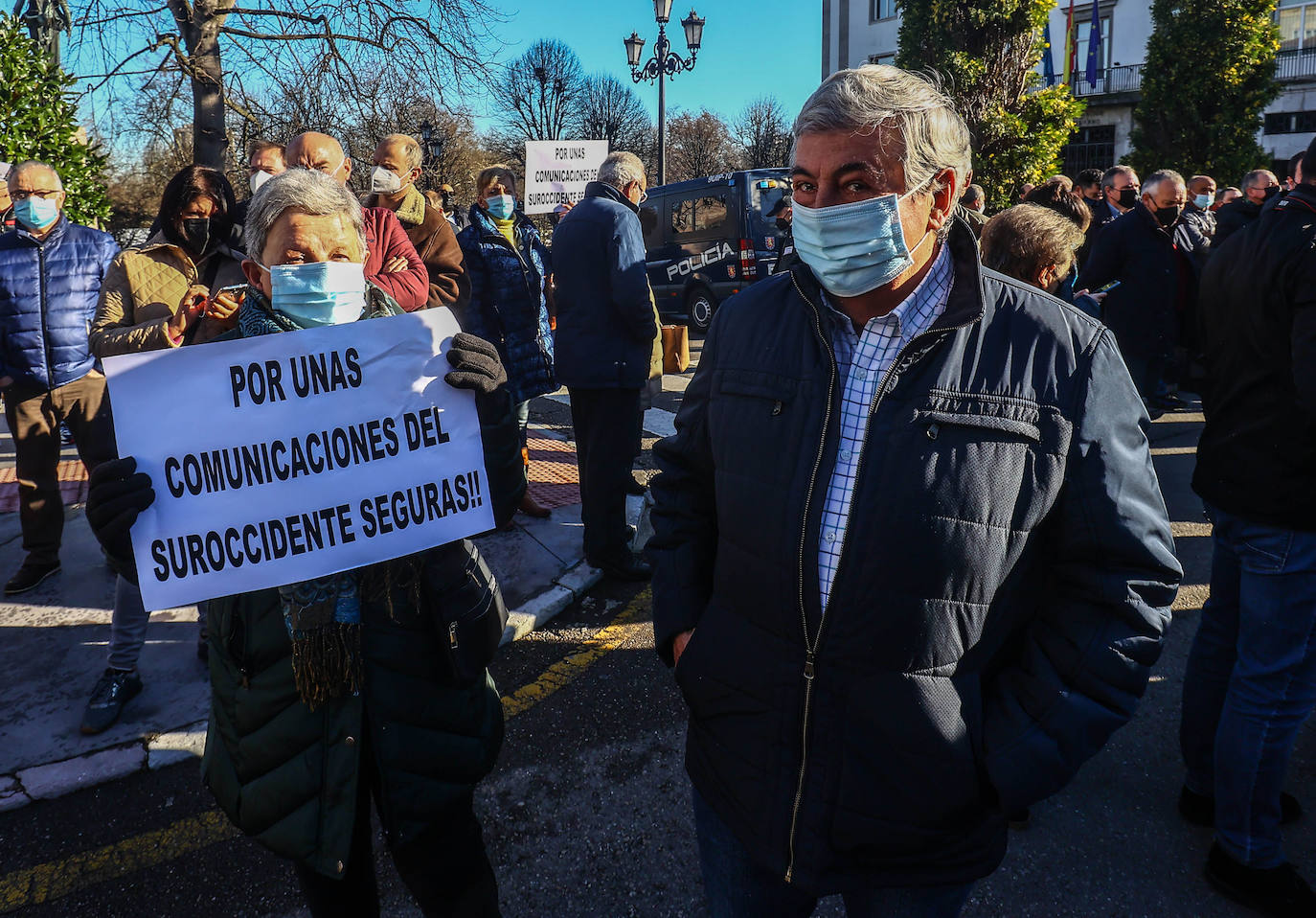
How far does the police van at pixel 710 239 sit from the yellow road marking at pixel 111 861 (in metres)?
10.7

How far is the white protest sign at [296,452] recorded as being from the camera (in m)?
1.74

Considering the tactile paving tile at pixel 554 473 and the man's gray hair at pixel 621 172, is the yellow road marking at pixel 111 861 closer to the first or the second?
the tactile paving tile at pixel 554 473

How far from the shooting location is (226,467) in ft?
5.89

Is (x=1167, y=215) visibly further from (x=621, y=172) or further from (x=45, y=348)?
(x=45, y=348)

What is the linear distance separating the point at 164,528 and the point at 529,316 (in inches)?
155

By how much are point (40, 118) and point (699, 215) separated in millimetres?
9100

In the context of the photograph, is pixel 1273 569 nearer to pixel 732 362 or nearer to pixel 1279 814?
pixel 1279 814

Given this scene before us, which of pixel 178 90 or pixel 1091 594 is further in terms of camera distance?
pixel 178 90

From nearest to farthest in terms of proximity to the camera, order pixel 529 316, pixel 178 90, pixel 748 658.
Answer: pixel 748 658 → pixel 529 316 → pixel 178 90

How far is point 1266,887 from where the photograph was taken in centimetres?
246

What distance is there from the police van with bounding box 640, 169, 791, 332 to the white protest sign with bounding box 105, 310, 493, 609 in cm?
1111

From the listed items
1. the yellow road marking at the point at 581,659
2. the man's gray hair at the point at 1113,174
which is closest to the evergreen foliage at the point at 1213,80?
the man's gray hair at the point at 1113,174

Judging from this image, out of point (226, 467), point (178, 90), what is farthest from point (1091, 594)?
point (178, 90)

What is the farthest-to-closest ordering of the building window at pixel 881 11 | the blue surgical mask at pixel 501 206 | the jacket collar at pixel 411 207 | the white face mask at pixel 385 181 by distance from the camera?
the building window at pixel 881 11 → the blue surgical mask at pixel 501 206 → the jacket collar at pixel 411 207 → the white face mask at pixel 385 181
